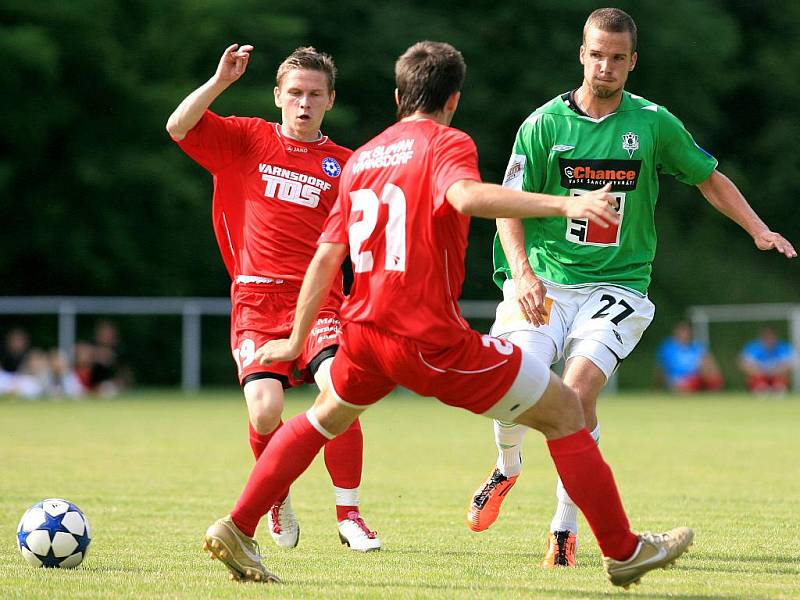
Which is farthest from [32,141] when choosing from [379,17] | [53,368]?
[379,17]

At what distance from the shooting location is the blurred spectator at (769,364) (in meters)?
27.5

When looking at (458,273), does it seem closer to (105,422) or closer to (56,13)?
(105,422)

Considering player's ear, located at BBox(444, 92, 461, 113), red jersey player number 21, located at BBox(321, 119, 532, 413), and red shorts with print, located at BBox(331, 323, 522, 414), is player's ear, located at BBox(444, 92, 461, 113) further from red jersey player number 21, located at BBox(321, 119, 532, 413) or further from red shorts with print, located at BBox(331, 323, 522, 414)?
red shorts with print, located at BBox(331, 323, 522, 414)

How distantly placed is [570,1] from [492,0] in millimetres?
2129

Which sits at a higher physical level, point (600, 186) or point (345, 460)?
point (600, 186)

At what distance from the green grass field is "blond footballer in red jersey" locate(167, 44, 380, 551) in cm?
52

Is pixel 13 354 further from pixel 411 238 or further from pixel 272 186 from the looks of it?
pixel 411 238

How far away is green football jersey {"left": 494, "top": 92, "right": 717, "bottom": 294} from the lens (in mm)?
6660

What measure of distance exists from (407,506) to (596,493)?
3.55 meters

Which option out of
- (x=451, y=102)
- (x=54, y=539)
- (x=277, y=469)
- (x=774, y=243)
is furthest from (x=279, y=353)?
(x=774, y=243)

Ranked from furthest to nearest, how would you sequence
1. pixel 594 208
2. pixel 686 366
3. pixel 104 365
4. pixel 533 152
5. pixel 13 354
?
pixel 686 366 → pixel 104 365 → pixel 13 354 → pixel 533 152 → pixel 594 208

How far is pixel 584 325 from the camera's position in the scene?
6.57 meters

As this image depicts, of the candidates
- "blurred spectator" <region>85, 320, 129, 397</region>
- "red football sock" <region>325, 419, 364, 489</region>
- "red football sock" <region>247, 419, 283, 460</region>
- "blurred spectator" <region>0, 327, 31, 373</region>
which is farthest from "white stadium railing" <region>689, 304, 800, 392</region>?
"red football sock" <region>247, 419, 283, 460</region>

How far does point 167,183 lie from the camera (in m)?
28.4
